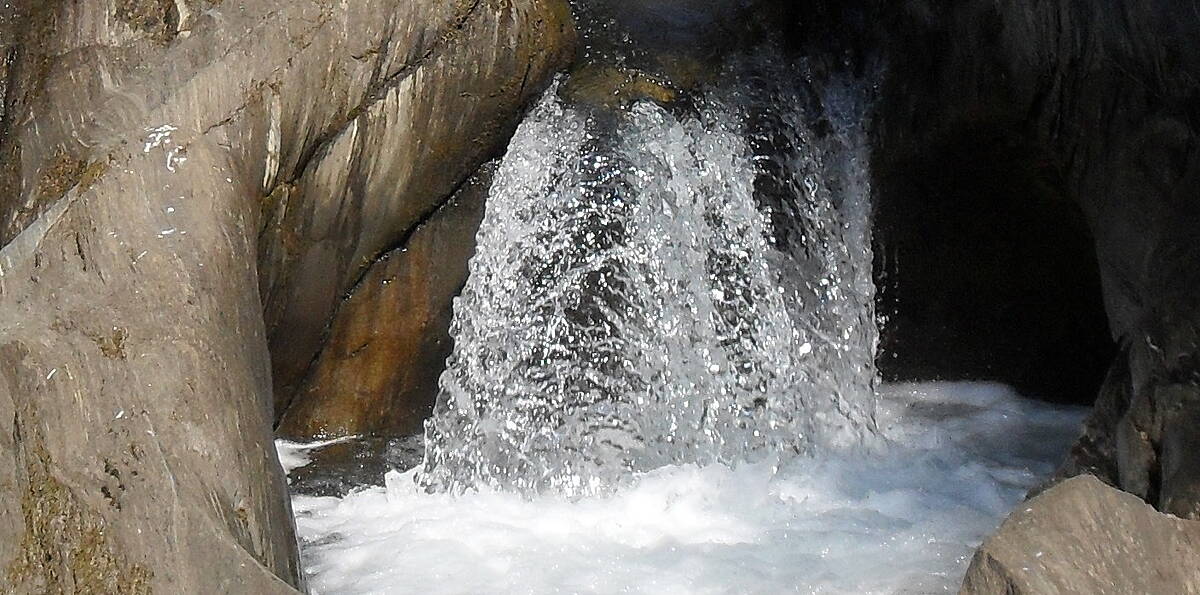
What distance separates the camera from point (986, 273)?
19.3 feet

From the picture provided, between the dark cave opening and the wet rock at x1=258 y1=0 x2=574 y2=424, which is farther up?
the wet rock at x1=258 y1=0 x2=574 y2=424

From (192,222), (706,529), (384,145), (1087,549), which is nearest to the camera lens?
(1087,549)

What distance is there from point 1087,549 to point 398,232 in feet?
9.47

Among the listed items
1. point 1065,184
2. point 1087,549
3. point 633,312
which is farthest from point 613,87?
point 1087,549

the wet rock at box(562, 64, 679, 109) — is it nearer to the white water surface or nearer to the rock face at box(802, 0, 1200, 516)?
the rock face at box(802, 0, 1200, 516)

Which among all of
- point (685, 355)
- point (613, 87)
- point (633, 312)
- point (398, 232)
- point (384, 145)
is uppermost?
point (613, 87)

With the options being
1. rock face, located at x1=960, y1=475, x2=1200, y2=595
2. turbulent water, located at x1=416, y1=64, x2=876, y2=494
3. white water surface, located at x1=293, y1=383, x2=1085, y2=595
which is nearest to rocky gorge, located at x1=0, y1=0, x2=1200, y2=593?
rock face, located at x1=960, y1=475, x2=1200, y2=595

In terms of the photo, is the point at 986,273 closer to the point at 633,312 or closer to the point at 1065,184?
the point at 1065,184

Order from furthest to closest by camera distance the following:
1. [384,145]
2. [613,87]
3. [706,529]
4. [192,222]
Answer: [613,87]
[384,145]
[706,529]
[192,222]

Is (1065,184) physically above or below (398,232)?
below

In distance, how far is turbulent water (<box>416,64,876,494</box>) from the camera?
4.93m

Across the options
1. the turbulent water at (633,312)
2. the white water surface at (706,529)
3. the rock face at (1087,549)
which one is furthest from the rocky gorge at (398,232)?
the white water surface at (706,529)

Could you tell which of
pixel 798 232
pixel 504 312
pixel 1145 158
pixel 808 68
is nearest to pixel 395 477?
pixel 504 312

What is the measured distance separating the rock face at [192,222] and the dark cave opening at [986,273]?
1.61 m
